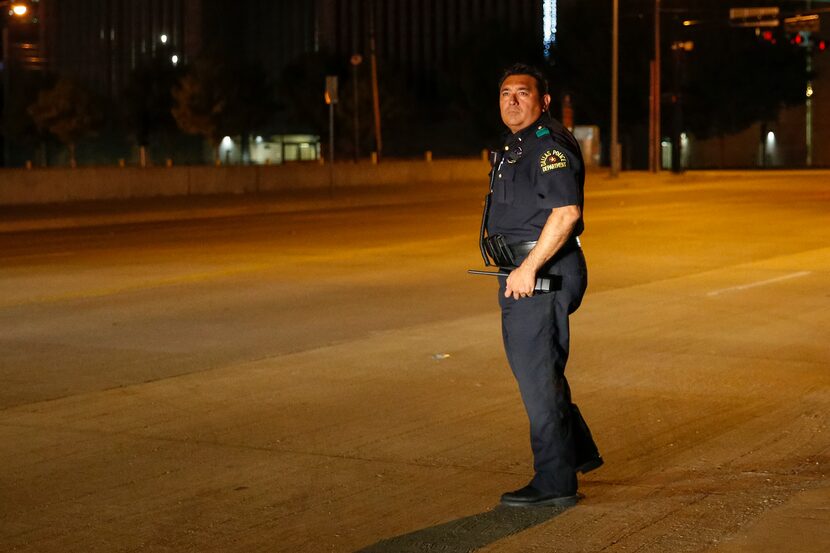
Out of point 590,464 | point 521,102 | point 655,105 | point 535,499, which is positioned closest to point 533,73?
point 521,102

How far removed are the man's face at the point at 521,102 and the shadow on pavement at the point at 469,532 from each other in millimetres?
1671

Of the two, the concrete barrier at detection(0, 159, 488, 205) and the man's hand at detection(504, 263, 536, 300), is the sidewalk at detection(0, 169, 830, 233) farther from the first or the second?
the man's hand at detection(504, 263, 536, 300)

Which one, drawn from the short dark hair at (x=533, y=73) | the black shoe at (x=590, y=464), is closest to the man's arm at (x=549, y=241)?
the short dark hair at (x=533, y=73)

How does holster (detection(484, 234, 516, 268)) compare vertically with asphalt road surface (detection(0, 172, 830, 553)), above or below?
above

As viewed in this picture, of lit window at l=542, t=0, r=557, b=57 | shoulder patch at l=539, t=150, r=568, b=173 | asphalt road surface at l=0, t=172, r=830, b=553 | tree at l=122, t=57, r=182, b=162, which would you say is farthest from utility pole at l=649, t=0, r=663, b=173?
shoulder patch at l=539, t=150, r=568, b=173

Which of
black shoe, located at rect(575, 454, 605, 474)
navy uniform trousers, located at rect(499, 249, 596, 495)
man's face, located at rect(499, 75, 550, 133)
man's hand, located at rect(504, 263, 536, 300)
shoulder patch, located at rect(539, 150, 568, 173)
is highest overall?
man's face, located at rect(499, 75, 550, 133)

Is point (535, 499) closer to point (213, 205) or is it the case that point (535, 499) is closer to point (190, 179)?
point (213, 205)

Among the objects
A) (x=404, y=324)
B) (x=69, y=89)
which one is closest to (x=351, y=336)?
(x=404, y=324)

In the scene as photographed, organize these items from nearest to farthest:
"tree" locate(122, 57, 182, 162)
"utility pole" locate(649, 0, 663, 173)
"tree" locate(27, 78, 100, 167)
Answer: "utility pole" locate(649, 0, 663, 173) → "tree" locate(27, 78, 100, 167) → "tree" locate(122, 57, 182, 162)

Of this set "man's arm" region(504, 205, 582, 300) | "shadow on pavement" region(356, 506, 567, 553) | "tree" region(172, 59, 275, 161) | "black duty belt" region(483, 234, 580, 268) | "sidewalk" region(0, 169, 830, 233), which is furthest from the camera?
"tree" region(172, 59, 275, 161)

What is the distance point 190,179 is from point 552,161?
32.1 m

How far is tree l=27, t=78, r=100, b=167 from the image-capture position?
261ft

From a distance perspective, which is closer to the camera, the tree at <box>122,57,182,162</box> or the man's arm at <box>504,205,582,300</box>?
the man's arm at <box>504,205,582,300</box>

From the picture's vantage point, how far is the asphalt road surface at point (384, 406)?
5.91 metres
